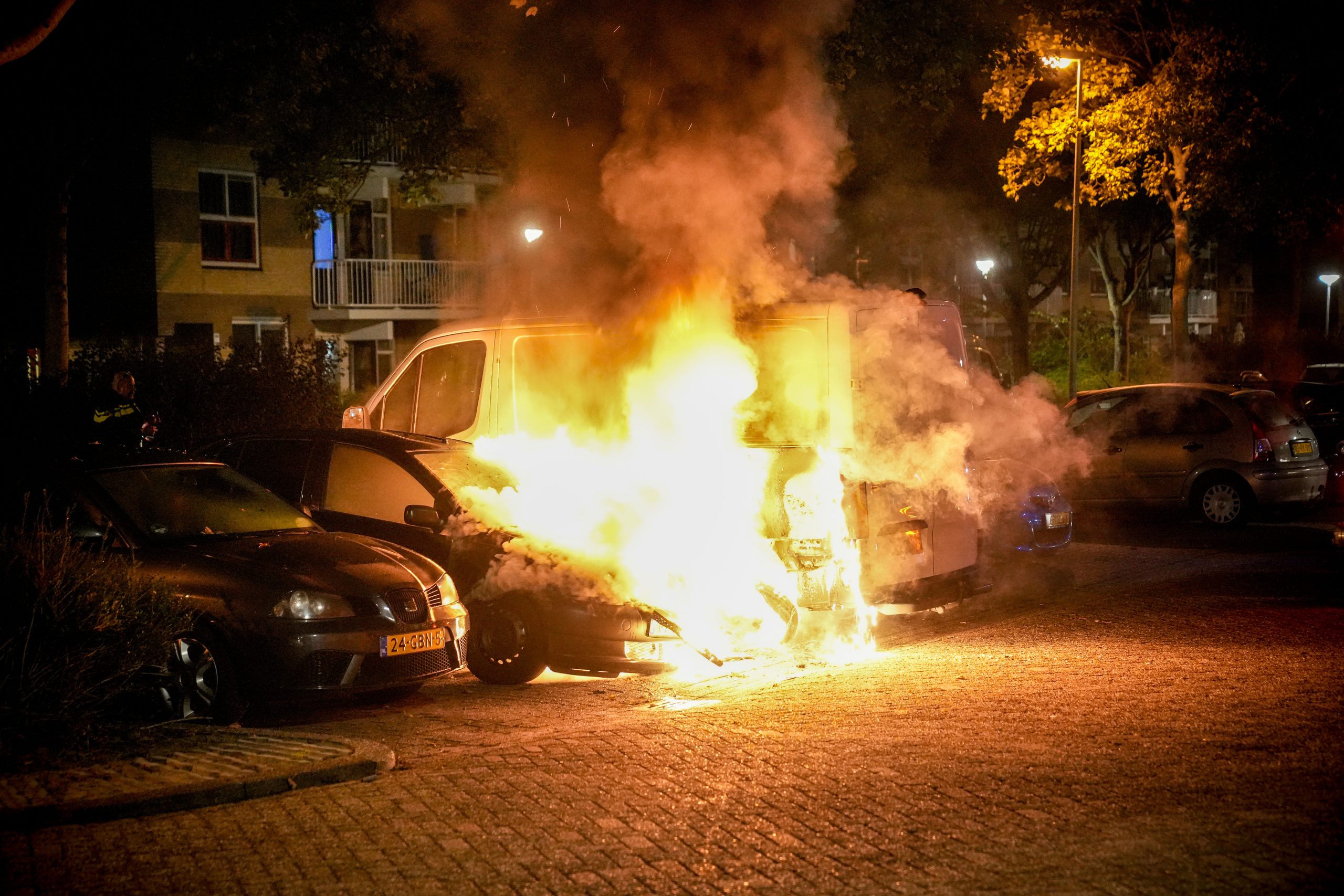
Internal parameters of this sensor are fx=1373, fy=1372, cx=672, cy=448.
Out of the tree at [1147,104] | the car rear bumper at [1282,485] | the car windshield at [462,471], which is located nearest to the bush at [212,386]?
the car windshield at [462,471]

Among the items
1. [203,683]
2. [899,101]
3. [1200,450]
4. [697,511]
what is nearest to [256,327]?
[899,101]

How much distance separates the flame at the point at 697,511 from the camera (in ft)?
29.0

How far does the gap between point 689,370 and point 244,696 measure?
3.82m

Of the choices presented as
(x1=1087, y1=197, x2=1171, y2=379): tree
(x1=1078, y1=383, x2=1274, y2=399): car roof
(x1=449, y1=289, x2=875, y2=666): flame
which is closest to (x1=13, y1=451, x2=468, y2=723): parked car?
(x1=449, y1=289, x2=875, y2=666): flame

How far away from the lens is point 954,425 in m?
10.1

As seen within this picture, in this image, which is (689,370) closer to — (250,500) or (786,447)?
(786,447)

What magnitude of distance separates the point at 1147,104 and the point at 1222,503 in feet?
36.8

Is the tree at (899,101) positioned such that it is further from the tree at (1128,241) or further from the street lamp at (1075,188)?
the tree at (1128,241)

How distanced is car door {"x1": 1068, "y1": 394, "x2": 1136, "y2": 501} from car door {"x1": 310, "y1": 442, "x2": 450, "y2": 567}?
10360mm

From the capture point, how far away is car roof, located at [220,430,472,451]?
9.62 m

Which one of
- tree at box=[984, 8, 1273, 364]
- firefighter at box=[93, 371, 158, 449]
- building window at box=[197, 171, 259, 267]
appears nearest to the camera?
firefighter at box=[93, 371, 158, 449]

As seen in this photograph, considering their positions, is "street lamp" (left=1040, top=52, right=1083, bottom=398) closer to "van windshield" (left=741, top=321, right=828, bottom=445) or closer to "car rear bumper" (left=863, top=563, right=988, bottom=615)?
"car rear bumper" (left=863, top=563, right=988, bottom=615)

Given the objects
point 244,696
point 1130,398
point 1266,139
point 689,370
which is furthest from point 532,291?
point 1266,139

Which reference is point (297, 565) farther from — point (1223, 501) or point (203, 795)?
point (1223, 501)
